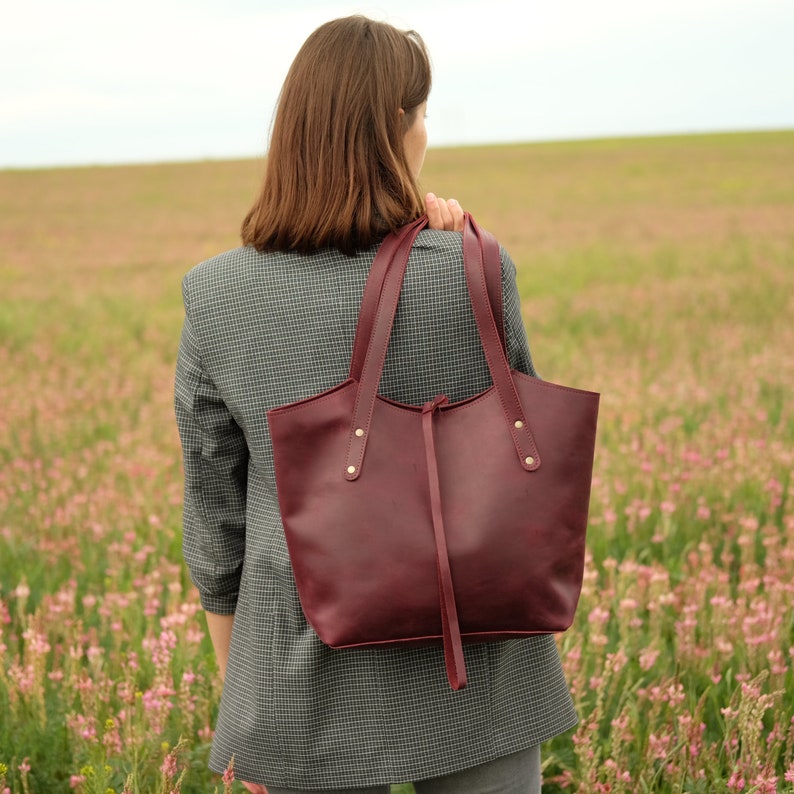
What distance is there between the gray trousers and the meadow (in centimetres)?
27

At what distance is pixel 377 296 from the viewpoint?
1.72 meters

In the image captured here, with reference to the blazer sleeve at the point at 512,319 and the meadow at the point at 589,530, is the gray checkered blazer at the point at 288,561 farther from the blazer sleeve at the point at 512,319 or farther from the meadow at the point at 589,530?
the meadow at the point at 589,530

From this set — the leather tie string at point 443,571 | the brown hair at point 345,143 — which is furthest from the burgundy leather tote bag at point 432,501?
the brown hair at point 345,143

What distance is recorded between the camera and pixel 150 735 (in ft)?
8.95

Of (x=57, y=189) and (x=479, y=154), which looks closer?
(x=57, y=189)

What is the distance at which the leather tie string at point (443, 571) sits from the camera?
161 centimetres

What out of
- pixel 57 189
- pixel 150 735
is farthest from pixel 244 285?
pixel 57 189

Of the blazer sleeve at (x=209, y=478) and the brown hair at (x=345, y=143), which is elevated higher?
the brown hair at (x=345, y=143)

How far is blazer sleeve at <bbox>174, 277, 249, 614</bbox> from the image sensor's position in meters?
1.89

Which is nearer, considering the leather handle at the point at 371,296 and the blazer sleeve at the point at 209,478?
the leather handle at the point at 371,296

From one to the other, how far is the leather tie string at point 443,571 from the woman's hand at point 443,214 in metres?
0.35

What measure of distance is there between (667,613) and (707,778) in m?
1.25

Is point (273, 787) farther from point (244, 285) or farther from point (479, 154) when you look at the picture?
point (479, 154)

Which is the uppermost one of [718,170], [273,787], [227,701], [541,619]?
[718,170]
